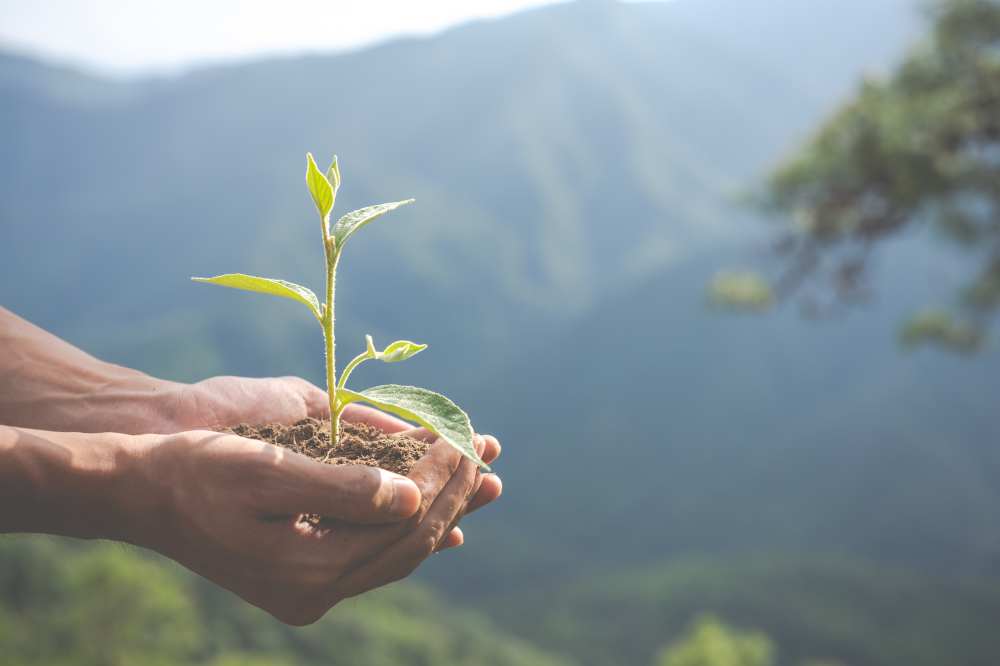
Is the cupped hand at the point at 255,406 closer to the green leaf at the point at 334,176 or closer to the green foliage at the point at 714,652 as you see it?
the green leaf at the point at 334,176

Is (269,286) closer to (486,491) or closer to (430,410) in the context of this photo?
(430,410)

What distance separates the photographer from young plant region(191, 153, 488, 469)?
150 centimetres

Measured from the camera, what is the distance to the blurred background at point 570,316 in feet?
190

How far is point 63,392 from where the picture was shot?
2012 mm

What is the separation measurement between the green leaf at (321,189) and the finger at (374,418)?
63cm

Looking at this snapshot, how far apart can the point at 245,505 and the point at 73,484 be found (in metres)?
0.32

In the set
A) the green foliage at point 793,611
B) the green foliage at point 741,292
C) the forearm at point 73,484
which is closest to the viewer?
the forearm at point 73,484

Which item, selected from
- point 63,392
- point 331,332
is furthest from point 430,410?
point 63,392

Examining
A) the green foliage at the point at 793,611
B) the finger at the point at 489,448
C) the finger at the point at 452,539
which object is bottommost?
the finger at the point at 452,539

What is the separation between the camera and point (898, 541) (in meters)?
79.1

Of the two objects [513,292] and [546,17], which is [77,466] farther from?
[546,17]

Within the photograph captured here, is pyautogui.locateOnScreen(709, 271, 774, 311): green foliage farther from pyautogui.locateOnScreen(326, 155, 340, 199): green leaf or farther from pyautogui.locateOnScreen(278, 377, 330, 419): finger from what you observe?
pyautogui.locateOnScreen(326, 155, 340, 199): green leaf

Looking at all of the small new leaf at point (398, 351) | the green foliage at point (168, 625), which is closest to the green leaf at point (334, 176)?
the small new leaf at point (398, 351)

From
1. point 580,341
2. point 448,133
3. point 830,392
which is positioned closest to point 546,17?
point 448,133
